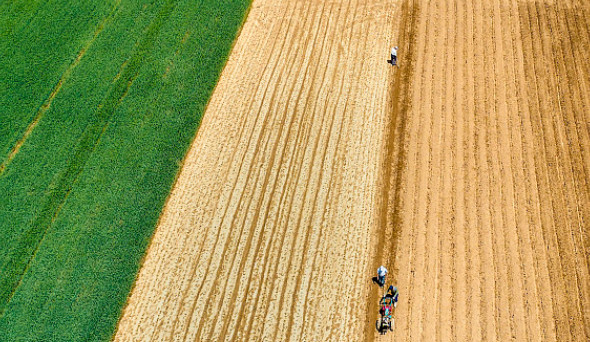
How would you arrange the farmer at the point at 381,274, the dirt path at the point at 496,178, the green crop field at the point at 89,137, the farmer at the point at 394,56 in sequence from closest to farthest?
1. the dirt path at the point at 496,178
2. the farmer at the point at 381,274
3. the green crop field at the point at 89,137
4. the farmer at the point at 394,56

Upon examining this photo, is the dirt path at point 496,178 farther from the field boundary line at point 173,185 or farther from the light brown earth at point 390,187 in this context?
the field boundary line at point 173,185

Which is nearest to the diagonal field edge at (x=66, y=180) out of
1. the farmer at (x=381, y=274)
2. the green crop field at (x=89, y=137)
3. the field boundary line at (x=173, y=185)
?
the green crop field at (x=89, y=137)

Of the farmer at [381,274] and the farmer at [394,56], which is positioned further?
the farmer at [394,56]

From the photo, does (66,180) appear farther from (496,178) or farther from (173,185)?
(496,178)

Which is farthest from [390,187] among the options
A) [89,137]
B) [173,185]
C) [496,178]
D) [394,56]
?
[89,137]

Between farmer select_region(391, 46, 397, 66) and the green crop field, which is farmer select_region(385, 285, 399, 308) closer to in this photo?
the green crop field

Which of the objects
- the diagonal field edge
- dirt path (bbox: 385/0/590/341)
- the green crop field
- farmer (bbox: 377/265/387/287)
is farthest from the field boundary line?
dirt path (bbox: 385/0/590/341)

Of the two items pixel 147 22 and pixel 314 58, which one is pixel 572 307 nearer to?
pixel 314 58
